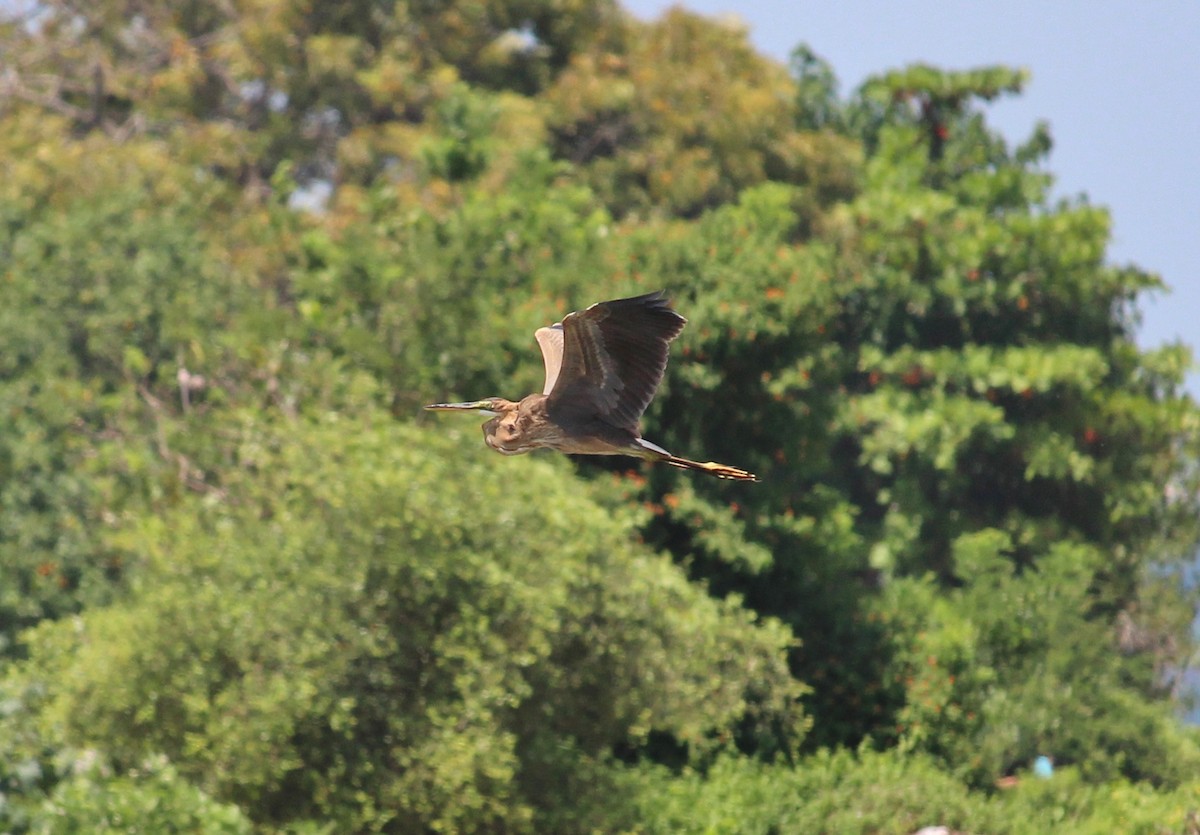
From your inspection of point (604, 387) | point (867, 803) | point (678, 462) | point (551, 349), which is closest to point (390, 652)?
point (867, 803)

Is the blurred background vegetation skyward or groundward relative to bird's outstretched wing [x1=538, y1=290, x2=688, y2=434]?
groundward

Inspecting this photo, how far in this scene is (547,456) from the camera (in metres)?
16.0

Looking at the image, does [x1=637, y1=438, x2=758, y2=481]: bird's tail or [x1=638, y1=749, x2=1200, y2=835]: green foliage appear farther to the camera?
[x1=638, y1=749, x2=1200, y2=835]: green foliage

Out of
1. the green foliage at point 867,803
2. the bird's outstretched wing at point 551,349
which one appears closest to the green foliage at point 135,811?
the green foliage at point 867,803

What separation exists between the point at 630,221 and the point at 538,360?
5801 mm

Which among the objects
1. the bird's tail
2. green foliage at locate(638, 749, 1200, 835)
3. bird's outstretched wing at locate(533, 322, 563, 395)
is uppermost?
bird's outstretched wing at locate(533, 322, 563, 395)

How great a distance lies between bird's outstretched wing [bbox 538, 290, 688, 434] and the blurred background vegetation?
20.7 feet

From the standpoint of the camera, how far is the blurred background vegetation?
1387cm

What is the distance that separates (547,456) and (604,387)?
853 cm

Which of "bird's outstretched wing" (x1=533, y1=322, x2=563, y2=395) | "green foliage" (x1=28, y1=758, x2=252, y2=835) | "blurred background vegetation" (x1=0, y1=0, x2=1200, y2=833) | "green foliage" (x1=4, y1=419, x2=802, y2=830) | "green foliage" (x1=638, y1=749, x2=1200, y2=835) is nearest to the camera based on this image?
"bird's outstretched wing" (x1=533, y1=322, x2=563, y2=395)

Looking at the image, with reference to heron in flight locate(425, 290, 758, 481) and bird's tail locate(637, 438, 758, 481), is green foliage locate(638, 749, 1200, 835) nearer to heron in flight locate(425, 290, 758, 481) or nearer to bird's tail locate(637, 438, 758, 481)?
bird's tail locate(637, 438, 758, 481)

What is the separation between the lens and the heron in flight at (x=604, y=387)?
729cm

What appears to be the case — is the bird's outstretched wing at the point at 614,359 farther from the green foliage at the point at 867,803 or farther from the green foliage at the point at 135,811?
the green foliage at the point at 867,803

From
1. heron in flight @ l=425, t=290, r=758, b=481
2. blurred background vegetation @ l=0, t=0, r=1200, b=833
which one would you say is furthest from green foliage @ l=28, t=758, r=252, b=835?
heron in flight @ l=425, t=290, r=758, b=481
